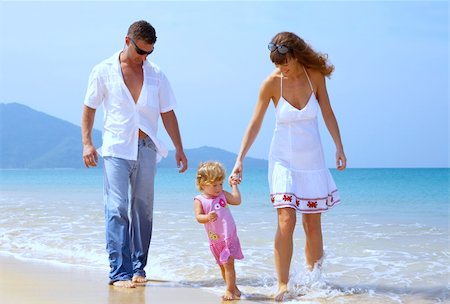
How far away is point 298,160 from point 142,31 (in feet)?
4.70

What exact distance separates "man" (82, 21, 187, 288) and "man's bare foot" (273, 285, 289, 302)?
3.45 ft

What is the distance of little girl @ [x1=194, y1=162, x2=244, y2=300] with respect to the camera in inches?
200

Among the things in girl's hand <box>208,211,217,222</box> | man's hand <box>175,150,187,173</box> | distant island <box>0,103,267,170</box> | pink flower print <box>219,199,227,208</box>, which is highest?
distant island <box>0,103,267,170</box>

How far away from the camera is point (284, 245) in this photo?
5164mm

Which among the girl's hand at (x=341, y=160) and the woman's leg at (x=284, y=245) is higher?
the girl's hand at (x=341, y=160)

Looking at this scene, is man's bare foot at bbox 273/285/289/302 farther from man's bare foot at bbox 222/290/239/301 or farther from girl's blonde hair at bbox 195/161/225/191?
girl's blonde hair at bbox 195/161/225/191

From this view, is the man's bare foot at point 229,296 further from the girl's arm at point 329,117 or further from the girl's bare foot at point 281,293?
the girl's arm at point 329,117

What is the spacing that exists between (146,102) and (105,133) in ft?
1.25

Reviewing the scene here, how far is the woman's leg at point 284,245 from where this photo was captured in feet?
16.8

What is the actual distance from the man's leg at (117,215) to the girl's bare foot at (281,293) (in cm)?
112

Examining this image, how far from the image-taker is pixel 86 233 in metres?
9.32

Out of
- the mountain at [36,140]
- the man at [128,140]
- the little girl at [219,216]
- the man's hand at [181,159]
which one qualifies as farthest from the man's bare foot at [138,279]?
the mountain at [36,140]

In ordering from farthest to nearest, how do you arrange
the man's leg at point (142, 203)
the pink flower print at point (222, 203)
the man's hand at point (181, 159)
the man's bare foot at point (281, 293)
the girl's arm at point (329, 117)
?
the man's hand at point (181, 159) < the man's leg at point (142, 203) < the girl's arm at point (329, 117) < the pink flower print at point (222, 203) < the man's bare foot at point (281, 293)

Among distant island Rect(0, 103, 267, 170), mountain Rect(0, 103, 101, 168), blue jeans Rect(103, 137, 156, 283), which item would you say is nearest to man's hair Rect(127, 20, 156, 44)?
blue jeans Rect(103, 137, 156, 283)
